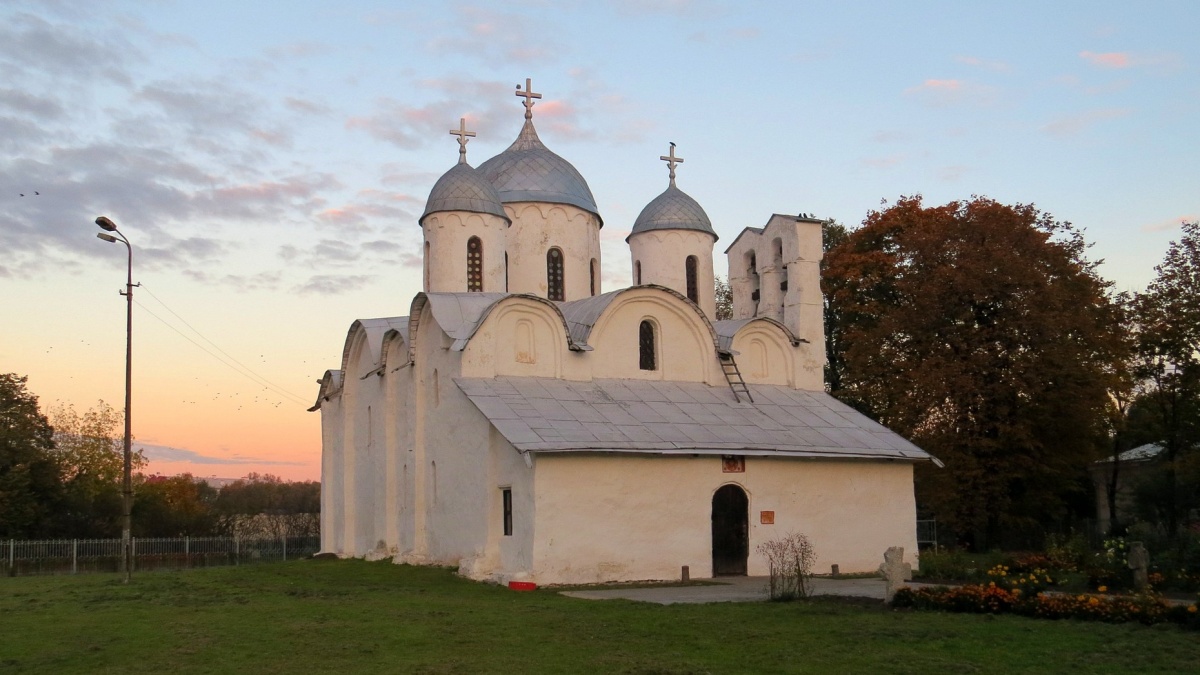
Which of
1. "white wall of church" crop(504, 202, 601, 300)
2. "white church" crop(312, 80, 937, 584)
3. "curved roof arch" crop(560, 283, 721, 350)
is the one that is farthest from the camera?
"white wall of church" crop(504, 202, 601, 300)

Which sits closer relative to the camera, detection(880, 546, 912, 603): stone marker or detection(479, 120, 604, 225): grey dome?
detection(880, 546, 912, 603): stone marker

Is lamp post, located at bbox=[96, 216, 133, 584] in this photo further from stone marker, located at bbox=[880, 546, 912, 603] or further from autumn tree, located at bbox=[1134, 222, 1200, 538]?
autumn tree, located at bbox=[1134, 222, 1200, 538]

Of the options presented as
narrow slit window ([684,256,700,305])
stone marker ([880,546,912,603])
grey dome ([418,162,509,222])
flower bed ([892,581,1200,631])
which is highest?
grey dome ([418,162,509,222])

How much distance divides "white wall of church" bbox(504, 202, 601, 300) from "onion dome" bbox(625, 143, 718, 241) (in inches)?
63.2

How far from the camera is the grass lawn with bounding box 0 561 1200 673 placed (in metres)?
10.2

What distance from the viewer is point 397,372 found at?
26078mm

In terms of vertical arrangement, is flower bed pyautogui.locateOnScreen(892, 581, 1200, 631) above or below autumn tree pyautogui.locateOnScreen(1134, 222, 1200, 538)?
below

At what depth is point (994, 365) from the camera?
27469mm

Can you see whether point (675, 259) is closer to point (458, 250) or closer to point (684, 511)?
point (458, 250)

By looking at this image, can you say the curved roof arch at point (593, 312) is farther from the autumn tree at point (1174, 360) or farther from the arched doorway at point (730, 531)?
the autumn tree at point (1174, 360)

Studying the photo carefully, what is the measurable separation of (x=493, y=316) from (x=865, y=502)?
8080 millimetres

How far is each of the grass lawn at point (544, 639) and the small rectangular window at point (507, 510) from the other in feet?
13.2

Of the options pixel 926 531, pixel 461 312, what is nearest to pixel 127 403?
pixel 461 312

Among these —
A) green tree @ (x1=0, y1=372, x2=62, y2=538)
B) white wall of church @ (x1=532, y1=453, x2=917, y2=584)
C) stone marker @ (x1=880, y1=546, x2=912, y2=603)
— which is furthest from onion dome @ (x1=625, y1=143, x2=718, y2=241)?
green tree @ (x1=0, y1=372, x2=62, y2=538)
